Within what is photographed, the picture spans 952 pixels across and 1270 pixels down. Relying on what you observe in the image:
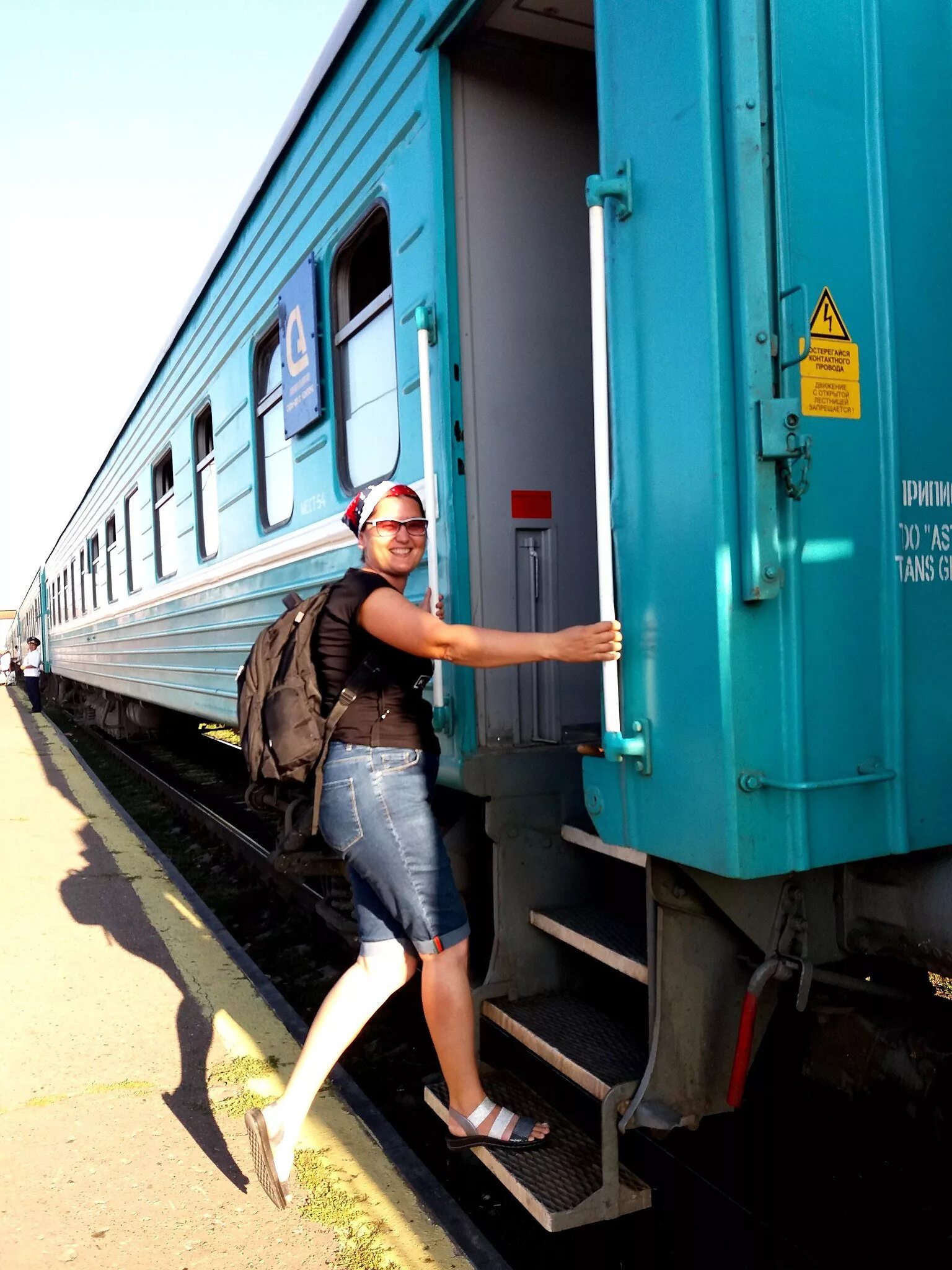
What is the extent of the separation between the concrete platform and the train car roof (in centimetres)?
338

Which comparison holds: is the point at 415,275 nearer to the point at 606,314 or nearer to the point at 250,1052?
the point at 606,314

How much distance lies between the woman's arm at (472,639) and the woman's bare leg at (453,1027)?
0.76 metres

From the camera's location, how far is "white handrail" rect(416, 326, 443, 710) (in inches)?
116

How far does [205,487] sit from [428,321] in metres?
3.71

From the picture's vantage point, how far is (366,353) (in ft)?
12.2

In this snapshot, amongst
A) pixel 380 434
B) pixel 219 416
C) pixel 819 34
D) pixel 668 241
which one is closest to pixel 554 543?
pixel 380 434

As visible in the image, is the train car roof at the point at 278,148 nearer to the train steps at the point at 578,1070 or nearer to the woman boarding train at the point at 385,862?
the woman boarding train at the point at 385,862

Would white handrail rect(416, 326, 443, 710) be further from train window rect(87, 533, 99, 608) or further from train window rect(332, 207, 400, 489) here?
train window rect(87, 533, 99, 608)

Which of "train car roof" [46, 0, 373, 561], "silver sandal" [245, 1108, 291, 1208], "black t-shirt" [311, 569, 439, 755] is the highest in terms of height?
"train car roof" [46, 0, 373, 561]

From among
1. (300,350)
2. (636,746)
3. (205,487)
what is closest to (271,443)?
(300,350)

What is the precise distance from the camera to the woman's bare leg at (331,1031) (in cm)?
257

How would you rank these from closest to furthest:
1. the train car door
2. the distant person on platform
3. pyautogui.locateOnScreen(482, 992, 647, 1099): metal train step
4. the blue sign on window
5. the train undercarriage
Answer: the train undercarriage
pyautogui.locateOnScreen(482, 992, 647, 1099): metal train step
the train car door
the blue sign on window
the distant person on platform

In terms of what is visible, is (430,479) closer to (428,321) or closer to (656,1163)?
(428,321)

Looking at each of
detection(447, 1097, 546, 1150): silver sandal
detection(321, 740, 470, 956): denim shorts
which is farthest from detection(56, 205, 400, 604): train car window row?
detection(447, 1097, 546, 1150): silver sandal
